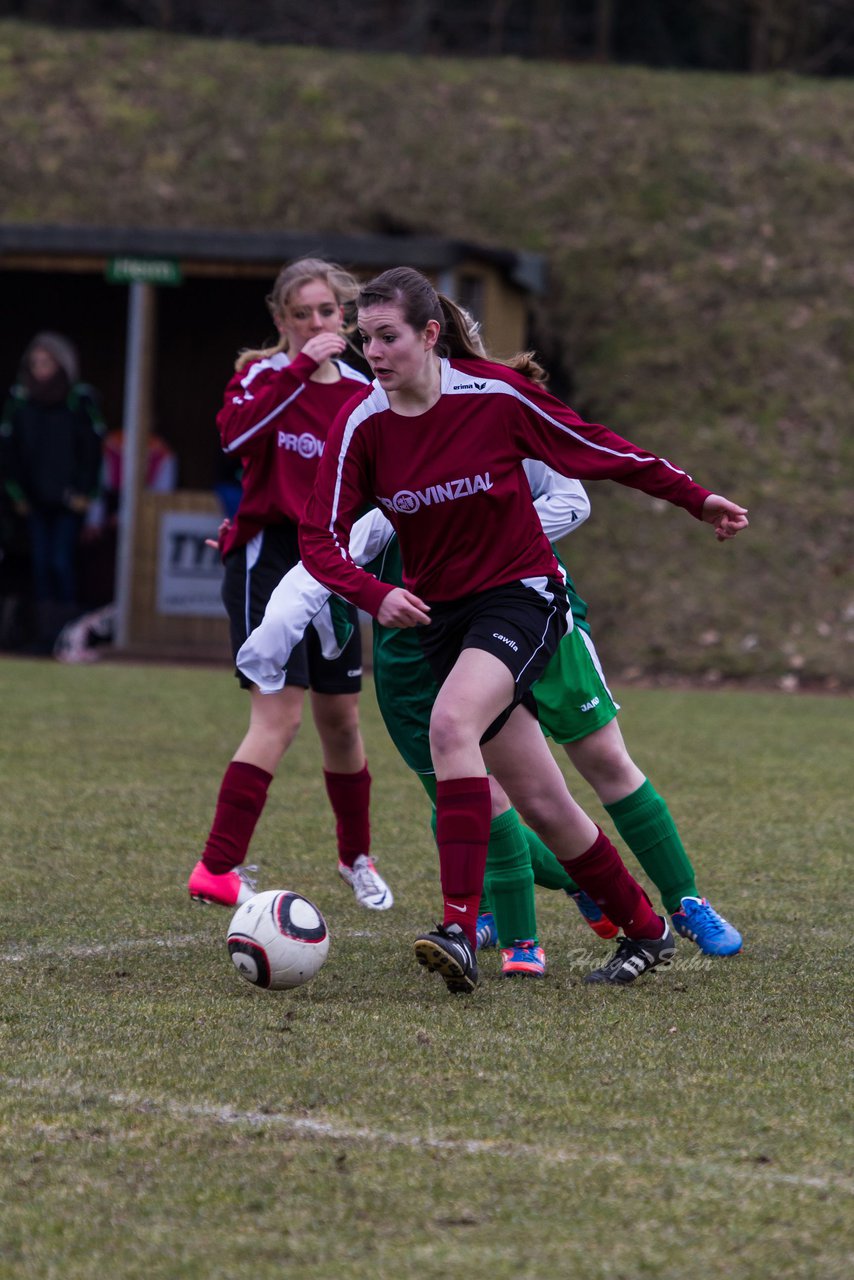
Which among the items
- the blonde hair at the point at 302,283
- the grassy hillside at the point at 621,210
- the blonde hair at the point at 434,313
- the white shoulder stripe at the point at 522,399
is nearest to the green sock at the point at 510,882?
the white shoulder stripe at the point at 522,399

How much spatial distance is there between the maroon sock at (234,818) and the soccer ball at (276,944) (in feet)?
3.26

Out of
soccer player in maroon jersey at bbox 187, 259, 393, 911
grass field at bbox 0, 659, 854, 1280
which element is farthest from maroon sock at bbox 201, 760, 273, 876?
grass field at bbox 0, 659, 854, 1280

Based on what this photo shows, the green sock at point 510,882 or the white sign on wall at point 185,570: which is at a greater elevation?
the green sock at point 510,882

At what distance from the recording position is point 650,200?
1755cm

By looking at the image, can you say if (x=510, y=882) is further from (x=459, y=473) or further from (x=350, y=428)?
(x=350, y=428)

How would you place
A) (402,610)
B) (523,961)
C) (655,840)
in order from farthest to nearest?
(655,840), (523,961), (402,610)

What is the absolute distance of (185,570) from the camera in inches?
567

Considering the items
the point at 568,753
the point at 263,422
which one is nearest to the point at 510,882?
the point at 568,753

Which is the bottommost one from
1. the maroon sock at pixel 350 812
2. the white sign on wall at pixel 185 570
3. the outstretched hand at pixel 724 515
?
the white sign on wall at pixel 185 570

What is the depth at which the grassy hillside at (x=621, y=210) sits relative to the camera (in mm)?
14828

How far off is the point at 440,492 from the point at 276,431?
135 cm

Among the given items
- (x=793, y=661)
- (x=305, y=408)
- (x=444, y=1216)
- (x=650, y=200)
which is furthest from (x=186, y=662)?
(x=444, y=1216)

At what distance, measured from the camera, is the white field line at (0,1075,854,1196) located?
285 cm

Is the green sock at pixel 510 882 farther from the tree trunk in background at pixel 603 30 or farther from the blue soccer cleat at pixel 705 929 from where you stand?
the tree trunk in background at pixel 603 30
